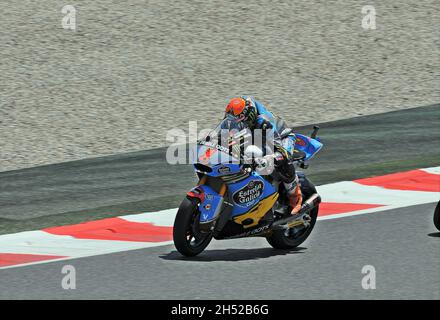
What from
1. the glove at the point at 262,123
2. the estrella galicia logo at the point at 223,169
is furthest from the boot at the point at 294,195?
the estrella galicia logo at the point at 223,169

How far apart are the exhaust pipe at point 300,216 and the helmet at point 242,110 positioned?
1019mm

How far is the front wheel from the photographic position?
35.1ft

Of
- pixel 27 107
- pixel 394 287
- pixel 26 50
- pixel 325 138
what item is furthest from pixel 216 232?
pixel 26 50

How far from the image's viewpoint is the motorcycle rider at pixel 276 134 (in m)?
11.0

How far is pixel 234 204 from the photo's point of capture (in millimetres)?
11070

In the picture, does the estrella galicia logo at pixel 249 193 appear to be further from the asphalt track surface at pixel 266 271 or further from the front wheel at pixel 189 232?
the asphalt track surface at pixel 266 271

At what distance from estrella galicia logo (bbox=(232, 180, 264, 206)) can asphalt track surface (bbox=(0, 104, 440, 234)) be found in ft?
8.30

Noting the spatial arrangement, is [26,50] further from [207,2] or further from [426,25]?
[426,25]

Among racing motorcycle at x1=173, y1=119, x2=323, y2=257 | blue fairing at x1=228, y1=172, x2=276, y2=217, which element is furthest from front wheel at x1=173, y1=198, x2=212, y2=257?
blue fairing at x1=228, y1=172, x2=276, y2=217

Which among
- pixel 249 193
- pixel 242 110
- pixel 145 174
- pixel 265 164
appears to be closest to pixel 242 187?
pixel 249 193

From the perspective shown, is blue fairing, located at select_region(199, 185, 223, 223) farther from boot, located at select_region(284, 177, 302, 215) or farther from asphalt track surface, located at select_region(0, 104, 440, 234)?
asphalt track surface, located at select_region(0, 104, 440, 234)

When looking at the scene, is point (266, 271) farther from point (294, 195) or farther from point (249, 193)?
point (294, 195)

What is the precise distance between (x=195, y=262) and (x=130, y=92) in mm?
10700

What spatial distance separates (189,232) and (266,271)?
2.76ft
